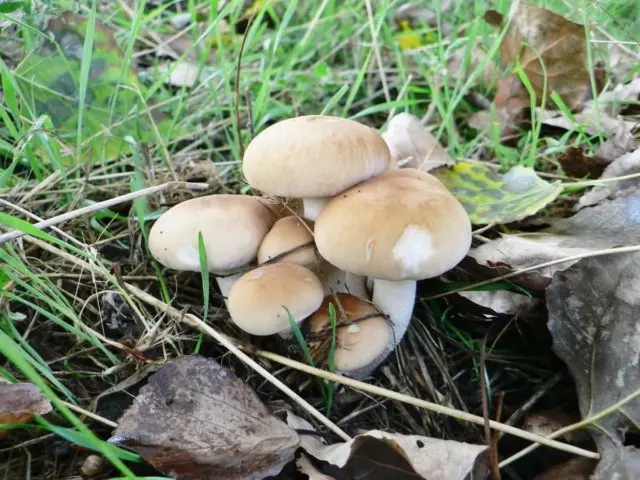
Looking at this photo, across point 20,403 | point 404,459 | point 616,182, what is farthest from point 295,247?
point 616,182

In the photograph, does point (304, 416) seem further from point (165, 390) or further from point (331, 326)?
point (165, 390)

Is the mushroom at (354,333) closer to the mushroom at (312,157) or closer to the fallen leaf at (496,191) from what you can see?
the mushroom at (312,157)

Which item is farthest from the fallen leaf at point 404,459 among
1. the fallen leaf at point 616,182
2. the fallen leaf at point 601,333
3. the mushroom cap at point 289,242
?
the fallen leaf at point 616,182

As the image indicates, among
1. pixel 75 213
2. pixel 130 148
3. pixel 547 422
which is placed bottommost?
pixel 547 422

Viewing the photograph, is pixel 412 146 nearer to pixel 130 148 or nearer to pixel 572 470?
pixel 130 148

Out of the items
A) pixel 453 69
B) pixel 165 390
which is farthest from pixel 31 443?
pixel 453 69
